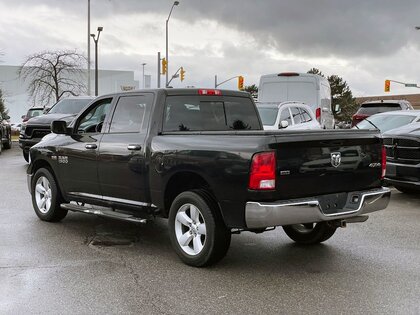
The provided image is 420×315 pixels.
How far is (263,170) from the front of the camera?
15.5ft

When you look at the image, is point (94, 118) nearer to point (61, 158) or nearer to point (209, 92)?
point (61, 158)

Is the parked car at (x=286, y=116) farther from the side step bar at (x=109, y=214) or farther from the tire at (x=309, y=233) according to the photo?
the side step bar at (x=109, y=214)

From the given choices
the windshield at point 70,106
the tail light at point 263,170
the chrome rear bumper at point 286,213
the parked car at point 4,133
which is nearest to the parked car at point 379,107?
the windshield at point 70,106

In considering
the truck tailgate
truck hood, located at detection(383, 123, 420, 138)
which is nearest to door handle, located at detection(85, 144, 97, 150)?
the truck tailgate

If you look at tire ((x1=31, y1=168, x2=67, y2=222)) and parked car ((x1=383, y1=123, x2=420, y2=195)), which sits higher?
parked car ((x1=383, y1=123, x2=420, y2=195))

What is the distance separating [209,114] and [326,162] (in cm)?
182

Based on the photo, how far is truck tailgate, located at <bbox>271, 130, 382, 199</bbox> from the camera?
15.9 ft

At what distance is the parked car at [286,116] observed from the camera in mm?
13675

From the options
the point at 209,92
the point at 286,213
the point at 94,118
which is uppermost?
the point at 209,92

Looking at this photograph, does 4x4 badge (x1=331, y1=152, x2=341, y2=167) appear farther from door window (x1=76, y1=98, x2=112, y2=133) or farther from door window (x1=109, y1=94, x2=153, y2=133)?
door window (x1=76, y1=98, x2=112, y2=133)

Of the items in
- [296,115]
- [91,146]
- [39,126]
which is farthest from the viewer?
[39,126]

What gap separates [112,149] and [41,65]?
3828 centimetres

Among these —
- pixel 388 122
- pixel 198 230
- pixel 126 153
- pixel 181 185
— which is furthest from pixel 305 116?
pixel 198 230

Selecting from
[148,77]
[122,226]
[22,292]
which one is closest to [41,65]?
[122,226]
